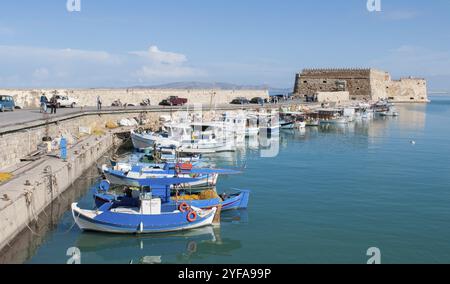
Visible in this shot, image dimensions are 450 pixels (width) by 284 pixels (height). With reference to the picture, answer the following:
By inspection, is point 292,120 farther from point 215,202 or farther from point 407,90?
point 407,90

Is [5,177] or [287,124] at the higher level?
[287,124]

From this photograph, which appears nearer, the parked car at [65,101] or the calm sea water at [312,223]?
the calm sea water at [312,223]

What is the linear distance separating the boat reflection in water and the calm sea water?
0.09 feet

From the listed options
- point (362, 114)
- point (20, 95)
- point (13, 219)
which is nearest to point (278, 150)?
point (20, 95)

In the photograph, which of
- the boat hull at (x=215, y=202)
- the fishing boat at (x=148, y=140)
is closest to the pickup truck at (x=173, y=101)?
the fishing boat at (x=148, y=140)

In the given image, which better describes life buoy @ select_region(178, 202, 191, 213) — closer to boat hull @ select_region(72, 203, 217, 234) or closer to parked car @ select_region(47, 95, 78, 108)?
boat hull @ select_region(72, 203, 217, 234)

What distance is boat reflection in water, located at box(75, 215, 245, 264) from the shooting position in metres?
14.0

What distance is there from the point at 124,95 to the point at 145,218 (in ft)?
115

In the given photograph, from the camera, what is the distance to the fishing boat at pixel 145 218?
15.5m

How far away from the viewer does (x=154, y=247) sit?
14852 millimetres

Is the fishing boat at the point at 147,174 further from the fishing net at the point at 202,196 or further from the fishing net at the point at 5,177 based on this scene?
the fishing net at the point at 5,177

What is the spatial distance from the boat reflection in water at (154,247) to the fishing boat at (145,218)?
0.22 m

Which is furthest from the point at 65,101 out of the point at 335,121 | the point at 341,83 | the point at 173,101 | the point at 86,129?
the point at 341,83
